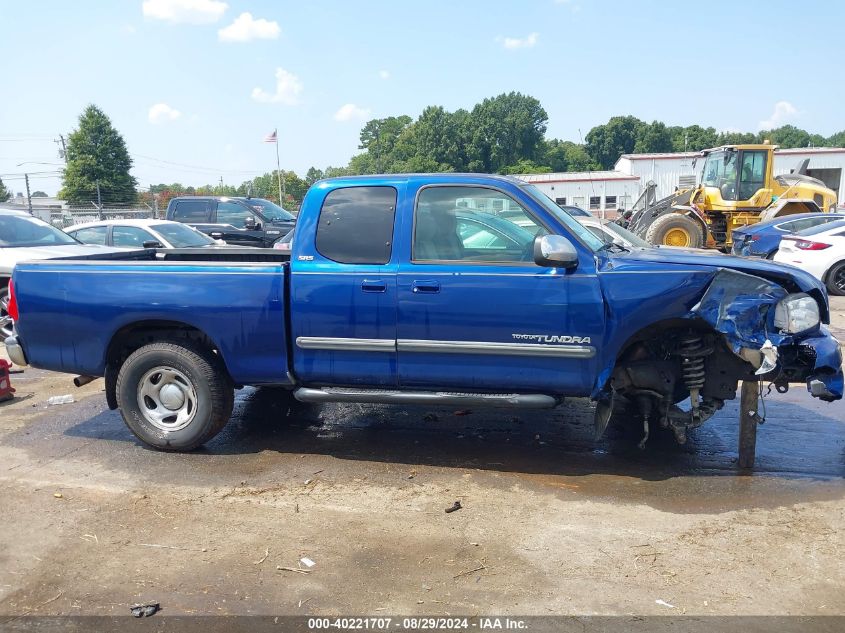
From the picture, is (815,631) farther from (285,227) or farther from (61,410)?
(285,227)

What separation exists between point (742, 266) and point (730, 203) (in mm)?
16734

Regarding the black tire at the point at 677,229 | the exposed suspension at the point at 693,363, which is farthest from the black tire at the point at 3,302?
the black tire at the point at 677,229

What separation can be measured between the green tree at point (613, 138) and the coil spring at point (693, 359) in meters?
95.6

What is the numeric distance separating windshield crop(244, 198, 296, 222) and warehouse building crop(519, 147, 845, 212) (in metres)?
28.9

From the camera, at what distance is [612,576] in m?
3.44

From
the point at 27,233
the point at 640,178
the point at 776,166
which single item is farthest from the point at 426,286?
the point at 776,166

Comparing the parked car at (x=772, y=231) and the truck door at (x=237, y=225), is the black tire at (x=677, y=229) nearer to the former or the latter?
the parked car at (x=772, y=231)

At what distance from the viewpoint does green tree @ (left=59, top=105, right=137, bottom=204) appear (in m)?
52.4

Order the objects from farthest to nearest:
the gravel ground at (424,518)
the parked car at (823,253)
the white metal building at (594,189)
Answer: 1. the white metal building at (594,189)
2. the parked car at (823,253)
3. the gravel ground at (424,518)

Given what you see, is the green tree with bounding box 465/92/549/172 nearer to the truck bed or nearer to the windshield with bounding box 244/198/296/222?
the windshield with bounding box 244/198/296/222

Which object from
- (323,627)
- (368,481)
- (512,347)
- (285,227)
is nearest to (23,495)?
(368,481)

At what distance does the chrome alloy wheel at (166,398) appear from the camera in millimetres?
5160

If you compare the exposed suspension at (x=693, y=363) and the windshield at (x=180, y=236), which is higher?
the windshield at (x=180, y=236)

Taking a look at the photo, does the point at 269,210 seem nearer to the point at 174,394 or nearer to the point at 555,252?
the point at 174,394
